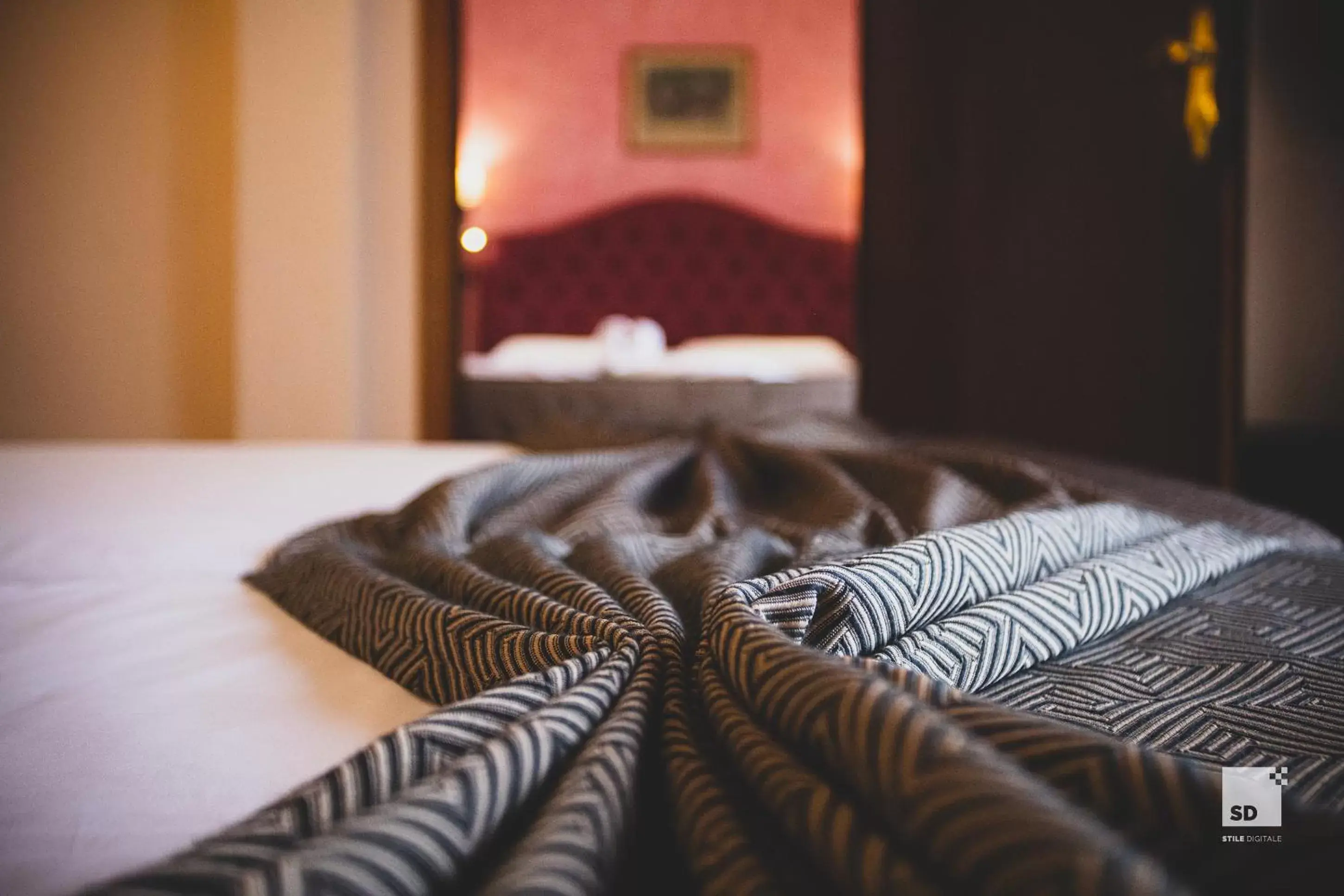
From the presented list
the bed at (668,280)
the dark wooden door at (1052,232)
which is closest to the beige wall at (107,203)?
the bed at (668,280)

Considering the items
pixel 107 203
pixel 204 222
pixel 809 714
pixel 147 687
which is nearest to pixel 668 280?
pixel 204 222

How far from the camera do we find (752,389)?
10.6 feet

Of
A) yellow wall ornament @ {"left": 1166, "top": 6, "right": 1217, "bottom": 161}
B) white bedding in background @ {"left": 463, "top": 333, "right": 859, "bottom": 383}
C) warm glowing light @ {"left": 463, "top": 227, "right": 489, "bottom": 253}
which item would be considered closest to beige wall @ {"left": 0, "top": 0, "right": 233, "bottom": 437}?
white bedding in background @ {"left": 463, "top": 333, "right": 859, "bottom": 383}

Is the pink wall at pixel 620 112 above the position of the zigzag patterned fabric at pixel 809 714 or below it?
above

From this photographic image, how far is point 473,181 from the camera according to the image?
426cm

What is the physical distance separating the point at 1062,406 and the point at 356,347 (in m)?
2.28

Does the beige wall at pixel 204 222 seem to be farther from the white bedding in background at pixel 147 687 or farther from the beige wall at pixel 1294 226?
the beige wall at pixel 1294 226

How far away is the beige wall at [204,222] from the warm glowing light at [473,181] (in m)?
1.43

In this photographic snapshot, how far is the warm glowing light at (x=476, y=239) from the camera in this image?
4312 mm

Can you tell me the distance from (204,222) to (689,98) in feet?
7.77

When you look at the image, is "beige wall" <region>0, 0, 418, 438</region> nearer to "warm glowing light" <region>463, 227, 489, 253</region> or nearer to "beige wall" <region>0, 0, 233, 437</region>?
"beige wall" <region>0, 0, 233, 437</region>

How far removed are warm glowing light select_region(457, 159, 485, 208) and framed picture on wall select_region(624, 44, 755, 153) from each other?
2.55 ft

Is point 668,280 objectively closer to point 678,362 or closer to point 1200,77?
point 678,362

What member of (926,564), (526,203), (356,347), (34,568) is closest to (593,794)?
(926,564)
